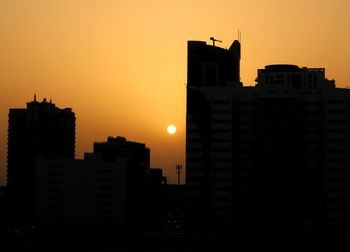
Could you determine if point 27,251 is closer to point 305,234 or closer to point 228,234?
point 228,234

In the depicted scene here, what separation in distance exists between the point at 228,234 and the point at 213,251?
22154mm

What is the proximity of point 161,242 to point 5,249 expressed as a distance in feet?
113

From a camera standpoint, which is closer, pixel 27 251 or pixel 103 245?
pixel 27 251

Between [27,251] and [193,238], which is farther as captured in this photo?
[193,238]

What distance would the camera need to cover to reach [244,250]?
7165 inches

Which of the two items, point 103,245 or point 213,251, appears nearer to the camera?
point 213,251

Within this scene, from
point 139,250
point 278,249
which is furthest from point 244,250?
point 139,250

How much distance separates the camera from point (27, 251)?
17750cm

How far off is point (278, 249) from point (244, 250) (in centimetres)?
724

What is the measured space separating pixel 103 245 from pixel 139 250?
1562 centimetres

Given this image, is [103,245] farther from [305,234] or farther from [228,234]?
[305,234]

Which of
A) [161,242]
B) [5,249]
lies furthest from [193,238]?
[5,249]

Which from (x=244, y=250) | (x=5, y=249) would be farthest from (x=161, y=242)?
(x=5, y=249)

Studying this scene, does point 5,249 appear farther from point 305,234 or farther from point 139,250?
point 305,234
